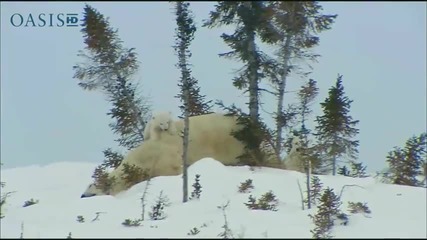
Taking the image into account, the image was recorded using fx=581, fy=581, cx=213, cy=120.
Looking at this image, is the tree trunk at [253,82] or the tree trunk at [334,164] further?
→ the tree trunk at [253,82]

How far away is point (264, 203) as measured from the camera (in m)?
7.87

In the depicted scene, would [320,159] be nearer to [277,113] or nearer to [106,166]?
[277,113]

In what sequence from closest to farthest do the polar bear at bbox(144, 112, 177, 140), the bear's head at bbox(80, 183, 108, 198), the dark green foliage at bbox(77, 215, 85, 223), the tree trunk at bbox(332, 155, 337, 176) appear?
the dark green foliage at bbox(77, 215, 85, 223), the bear's head at bbox(80, 183, 108, 198), the tree trunk at bbox(332, 155, 337, 176), the polar bear at bbox(144, 112, 177, 140)

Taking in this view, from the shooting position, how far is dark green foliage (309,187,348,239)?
5.82m

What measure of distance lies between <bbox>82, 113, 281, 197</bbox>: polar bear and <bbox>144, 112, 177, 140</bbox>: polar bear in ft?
0.33

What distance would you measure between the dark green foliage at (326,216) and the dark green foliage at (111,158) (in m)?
7.23

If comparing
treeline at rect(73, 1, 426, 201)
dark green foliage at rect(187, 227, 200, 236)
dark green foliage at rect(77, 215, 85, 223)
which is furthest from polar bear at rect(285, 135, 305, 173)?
dark green foliage at rect(187, 227, 200, 236)

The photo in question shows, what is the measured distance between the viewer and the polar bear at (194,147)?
11.4 m

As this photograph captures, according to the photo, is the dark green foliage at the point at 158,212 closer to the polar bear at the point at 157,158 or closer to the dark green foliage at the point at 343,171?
the polar bear at the point at 157,158

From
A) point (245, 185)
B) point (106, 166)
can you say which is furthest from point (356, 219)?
point (106, 166)

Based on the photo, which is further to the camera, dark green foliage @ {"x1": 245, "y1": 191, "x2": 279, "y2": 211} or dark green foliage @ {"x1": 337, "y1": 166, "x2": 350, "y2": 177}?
dark green foliage @ {"x1": 337, "y1": 166, "x2": 350, "y2": 177}

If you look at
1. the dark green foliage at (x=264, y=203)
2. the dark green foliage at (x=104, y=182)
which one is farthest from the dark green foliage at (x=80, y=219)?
the dark green foliage at (x=104, y=182)

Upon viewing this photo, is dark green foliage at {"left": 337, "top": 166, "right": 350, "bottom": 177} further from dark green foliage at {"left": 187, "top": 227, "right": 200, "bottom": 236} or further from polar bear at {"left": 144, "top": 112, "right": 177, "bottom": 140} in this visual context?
dark green foliage at {"left": 187, "top": 227, "right": 200, "bottom": 236}

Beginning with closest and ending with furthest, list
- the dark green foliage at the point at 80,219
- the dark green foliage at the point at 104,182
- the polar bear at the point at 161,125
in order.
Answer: the dark green foliage at the point at 80,219 < the dark green foliage at the point at 104,182 < the polar bear at the point at 161,125
